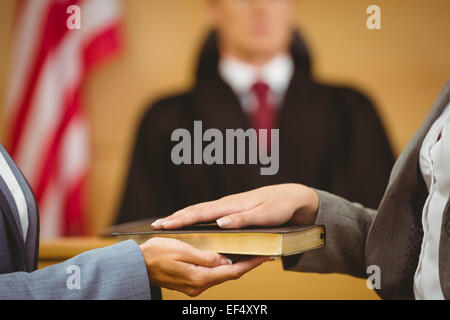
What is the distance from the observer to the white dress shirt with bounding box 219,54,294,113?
1347 millimetres

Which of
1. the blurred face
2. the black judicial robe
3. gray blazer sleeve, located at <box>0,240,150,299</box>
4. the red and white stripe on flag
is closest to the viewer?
gray blazer sleeve, located at <box>0,240,150,299</box>

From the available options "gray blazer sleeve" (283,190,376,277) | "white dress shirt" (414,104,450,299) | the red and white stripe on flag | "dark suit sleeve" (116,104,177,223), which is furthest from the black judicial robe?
"white dress shirt" (414,104,450,299)

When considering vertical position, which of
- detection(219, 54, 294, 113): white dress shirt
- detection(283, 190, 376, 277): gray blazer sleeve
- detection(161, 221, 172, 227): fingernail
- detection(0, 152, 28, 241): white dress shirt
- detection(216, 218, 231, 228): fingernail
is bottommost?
detection(283, 190, 376, 277): gray blazer sleeve

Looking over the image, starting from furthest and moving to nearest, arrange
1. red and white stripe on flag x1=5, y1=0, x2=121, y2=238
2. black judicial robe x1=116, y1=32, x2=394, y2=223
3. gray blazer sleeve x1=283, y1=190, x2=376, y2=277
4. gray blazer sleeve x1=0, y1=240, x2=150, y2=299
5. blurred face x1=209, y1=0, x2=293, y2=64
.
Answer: red and white stripe on flag x1=5, y1=0, x2=121, y2=238
blurred face x1=209, y1=0, x2=293, y2=64
black judicial robe x1=116, y1=32, x2=394, y2=223
gray blazer sleeve x1=283, y1=190, x2=376, y2=277
gray blazer sleeve x1=0, y1=240, x2=150, y2=299

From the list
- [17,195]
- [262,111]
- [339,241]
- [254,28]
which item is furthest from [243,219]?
[254,28]

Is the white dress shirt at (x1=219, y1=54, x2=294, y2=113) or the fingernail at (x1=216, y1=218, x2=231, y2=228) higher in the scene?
the white dress shirt at (x1=219, y1=54, x2=294, y2=113)

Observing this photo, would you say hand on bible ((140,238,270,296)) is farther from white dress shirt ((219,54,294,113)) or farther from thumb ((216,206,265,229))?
→ white dress shirt ((219,54,294,113))

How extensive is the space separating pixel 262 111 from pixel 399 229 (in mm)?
727

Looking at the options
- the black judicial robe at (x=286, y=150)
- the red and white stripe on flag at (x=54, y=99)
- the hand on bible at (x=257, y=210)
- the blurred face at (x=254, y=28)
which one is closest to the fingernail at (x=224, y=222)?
the hand on bible at (x=257, y=210)

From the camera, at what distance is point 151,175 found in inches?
52.3

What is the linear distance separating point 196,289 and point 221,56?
983 mm

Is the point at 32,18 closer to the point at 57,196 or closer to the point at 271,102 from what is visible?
the point at 57,196

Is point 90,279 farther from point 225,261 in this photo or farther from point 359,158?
point 359,158

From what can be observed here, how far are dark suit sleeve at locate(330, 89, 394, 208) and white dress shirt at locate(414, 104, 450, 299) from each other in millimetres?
679
